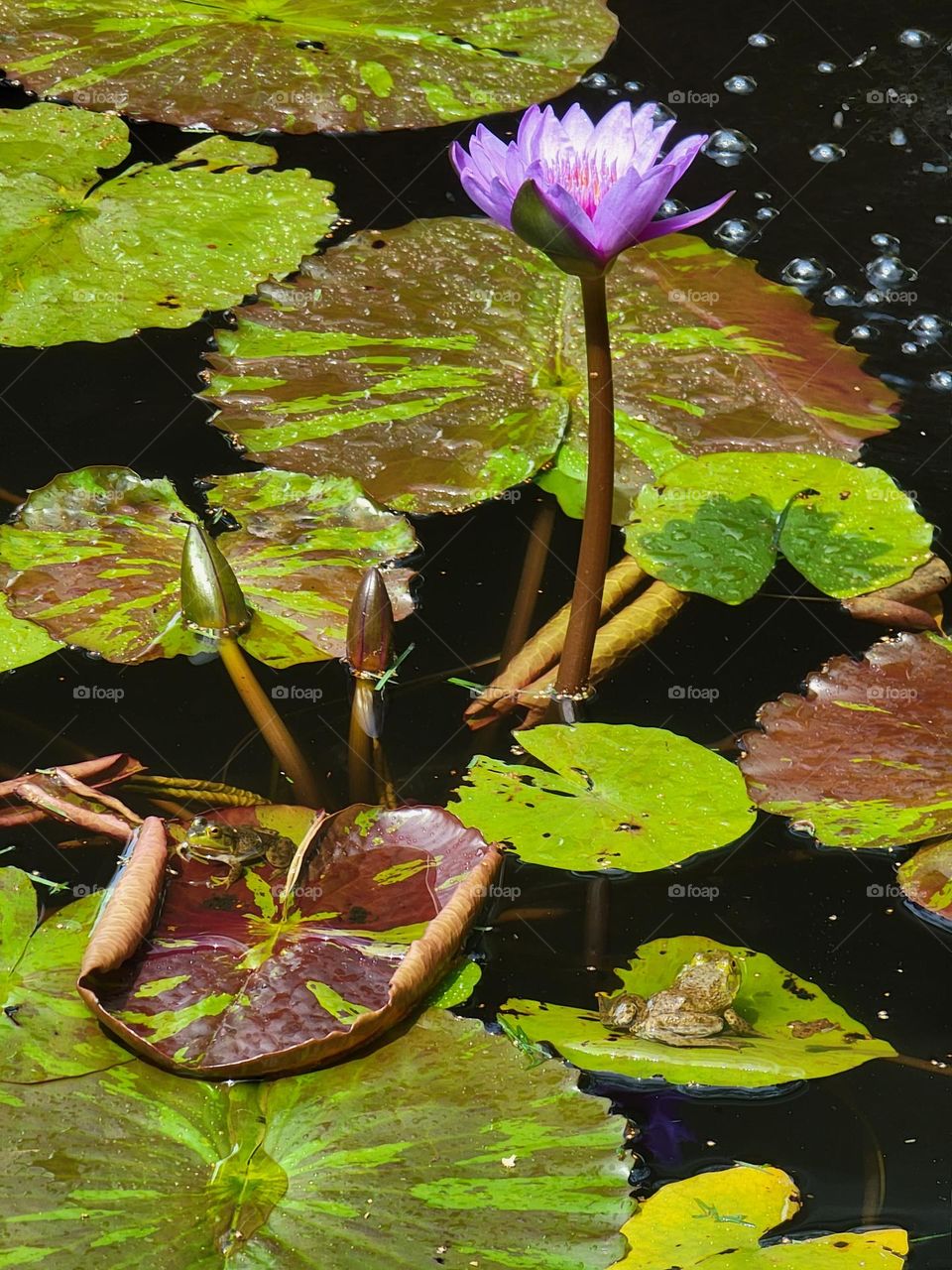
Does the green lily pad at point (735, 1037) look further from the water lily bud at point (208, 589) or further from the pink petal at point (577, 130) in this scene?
the pink petal at point (577, 130)

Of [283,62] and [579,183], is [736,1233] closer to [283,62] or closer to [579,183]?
[579,183]

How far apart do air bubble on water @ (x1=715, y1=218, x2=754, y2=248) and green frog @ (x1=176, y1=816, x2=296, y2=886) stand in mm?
1887

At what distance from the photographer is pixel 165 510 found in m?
1.96

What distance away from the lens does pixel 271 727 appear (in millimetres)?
1727

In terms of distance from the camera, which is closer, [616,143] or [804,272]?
[616,143]

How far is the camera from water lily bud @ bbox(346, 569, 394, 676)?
5.61ft

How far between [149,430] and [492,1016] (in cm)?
132

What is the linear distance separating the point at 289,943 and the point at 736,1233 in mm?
557

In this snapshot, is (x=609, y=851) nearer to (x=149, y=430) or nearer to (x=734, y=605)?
(x=734, y=605)

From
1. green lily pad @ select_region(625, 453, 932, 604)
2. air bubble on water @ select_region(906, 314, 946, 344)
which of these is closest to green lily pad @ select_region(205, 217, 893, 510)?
green lily pad @ select_region(625, 453, 932, 604)

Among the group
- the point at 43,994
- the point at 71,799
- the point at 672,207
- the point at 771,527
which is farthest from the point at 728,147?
the point at 43,994

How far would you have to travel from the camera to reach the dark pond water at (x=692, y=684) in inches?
53.3

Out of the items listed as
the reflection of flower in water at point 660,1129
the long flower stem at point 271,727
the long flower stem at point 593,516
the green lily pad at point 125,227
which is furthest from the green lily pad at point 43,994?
the green lily pad at point 125,227

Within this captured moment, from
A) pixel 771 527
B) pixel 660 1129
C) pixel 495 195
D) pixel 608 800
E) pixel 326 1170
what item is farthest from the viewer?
pixel 771 527
